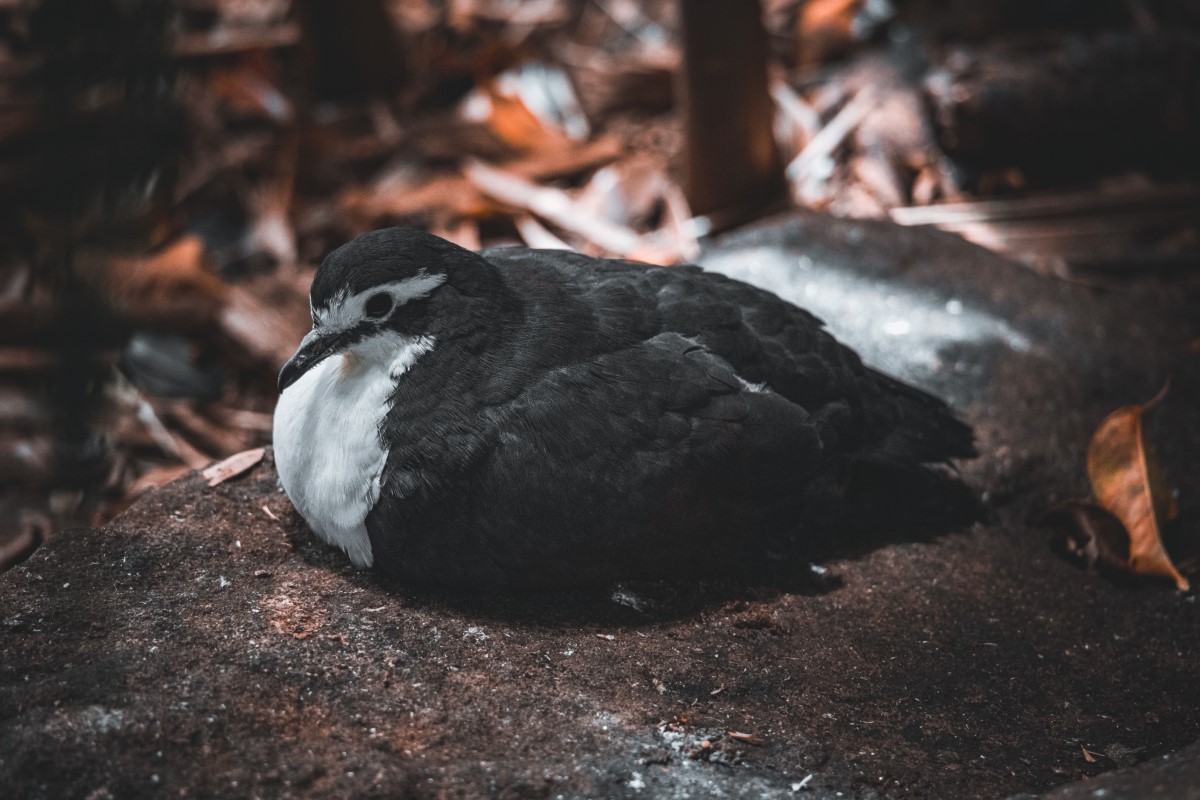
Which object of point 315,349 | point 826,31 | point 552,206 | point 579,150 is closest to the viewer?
point 315,349

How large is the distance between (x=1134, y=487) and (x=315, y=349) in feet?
7.65

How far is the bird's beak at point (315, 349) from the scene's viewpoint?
8.70ft

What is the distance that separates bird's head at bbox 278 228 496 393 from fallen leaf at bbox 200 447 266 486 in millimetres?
485

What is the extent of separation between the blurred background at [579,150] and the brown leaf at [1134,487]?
1280 mm

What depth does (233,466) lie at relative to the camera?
3.07m

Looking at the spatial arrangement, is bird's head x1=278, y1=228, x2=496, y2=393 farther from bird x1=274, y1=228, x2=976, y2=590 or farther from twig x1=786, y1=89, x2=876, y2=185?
twig x1=786, y1=89, x2=876, y2=185

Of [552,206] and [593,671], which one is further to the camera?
[552,206]

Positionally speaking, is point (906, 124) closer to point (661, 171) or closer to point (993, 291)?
point (661, 171)

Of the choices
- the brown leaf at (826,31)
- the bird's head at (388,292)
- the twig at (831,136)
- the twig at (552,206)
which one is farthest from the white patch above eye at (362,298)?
the brown leaf at (826,31)

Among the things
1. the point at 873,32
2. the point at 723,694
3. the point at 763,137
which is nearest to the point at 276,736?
the point at 723,694

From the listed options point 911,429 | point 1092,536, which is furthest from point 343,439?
point 1092,536

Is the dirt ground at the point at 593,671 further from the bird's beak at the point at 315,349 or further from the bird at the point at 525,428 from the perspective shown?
the bird's beak at the point at 315,349

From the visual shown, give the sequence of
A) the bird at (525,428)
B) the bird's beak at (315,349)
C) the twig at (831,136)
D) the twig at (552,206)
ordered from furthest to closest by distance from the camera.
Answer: the twig at (831,136)
the twig at (552,206)
the bird's beak at (315,349)
the bird at (525,428)

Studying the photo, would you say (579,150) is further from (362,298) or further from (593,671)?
(593,671)
